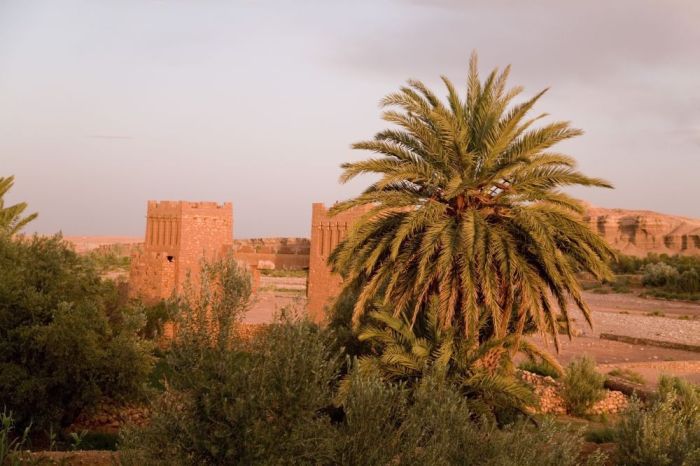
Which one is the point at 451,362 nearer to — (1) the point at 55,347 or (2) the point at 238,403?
(2) the point at 238,403

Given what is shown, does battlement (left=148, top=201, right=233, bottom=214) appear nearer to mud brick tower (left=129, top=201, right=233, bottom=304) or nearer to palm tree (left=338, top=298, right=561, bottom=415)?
mud brick tower (left=129, top=201, right=233, bottom=304)

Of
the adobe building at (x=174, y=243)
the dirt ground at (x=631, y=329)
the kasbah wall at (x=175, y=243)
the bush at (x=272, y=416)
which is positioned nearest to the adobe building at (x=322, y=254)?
the dirt ground at (x=631, y=329)

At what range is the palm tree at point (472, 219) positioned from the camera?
1072cm

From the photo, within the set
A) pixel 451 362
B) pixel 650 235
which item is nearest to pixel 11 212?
pixel 451 362

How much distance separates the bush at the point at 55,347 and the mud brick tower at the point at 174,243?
35.8 ft

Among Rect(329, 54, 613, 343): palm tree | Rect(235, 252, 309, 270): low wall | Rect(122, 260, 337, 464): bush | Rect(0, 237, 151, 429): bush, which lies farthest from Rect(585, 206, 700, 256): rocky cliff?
Rect(122, 260, 337, 464): bush

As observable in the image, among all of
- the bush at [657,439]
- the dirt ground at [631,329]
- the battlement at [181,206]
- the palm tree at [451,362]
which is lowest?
the dirt ground at [631,329]

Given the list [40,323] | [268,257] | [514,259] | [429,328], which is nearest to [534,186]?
[514,259]

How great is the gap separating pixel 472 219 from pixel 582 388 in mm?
6776

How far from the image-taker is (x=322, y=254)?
21.3m

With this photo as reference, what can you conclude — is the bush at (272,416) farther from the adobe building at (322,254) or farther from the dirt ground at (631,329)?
the adobe building at (322,254)

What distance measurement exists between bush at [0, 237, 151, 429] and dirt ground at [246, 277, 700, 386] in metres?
3.14

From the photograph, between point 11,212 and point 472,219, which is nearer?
point 472,219

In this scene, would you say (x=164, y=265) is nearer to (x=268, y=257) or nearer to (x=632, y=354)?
(x=268, y=257)
